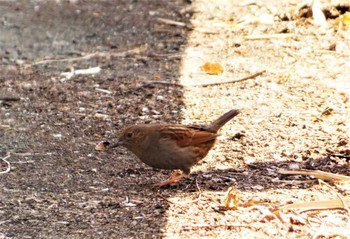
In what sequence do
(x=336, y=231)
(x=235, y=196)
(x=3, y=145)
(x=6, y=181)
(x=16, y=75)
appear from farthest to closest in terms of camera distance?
(x=16, y=75), (x=3, y=145), (x=6, y=181), (x=235, y=196), (x=336, y=231)

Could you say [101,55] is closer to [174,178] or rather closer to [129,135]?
[129,135]

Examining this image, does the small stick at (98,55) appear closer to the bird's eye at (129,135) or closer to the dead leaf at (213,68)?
the dead leaf at (213,68)

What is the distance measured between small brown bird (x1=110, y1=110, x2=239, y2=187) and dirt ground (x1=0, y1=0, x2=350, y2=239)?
0.53 feet

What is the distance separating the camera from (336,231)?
16.5 feet

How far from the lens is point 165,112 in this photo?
741 centimetres

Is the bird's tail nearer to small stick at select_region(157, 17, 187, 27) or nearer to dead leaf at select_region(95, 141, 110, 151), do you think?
dead leaf at select_region(95, 141, 110, 151)

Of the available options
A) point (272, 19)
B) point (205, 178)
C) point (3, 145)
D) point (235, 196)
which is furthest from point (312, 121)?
point (272, 19)

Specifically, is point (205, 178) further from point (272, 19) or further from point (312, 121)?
point (272, 19)

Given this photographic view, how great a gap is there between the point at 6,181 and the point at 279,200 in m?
1.82

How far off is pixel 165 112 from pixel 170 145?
1506 millimetres

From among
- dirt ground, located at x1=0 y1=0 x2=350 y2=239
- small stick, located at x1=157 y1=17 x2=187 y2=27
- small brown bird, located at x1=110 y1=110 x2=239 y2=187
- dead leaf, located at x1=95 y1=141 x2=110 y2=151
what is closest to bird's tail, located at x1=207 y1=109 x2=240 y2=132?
small brown bird, located at x1=110 y1=110 x2=239 y2=187

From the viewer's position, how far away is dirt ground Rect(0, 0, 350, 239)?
5355 millimetres

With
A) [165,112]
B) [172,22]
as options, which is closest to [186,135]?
[165,112]

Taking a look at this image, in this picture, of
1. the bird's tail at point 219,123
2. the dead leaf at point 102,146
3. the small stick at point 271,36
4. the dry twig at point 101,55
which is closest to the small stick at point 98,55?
the dry twig at point 101,55
